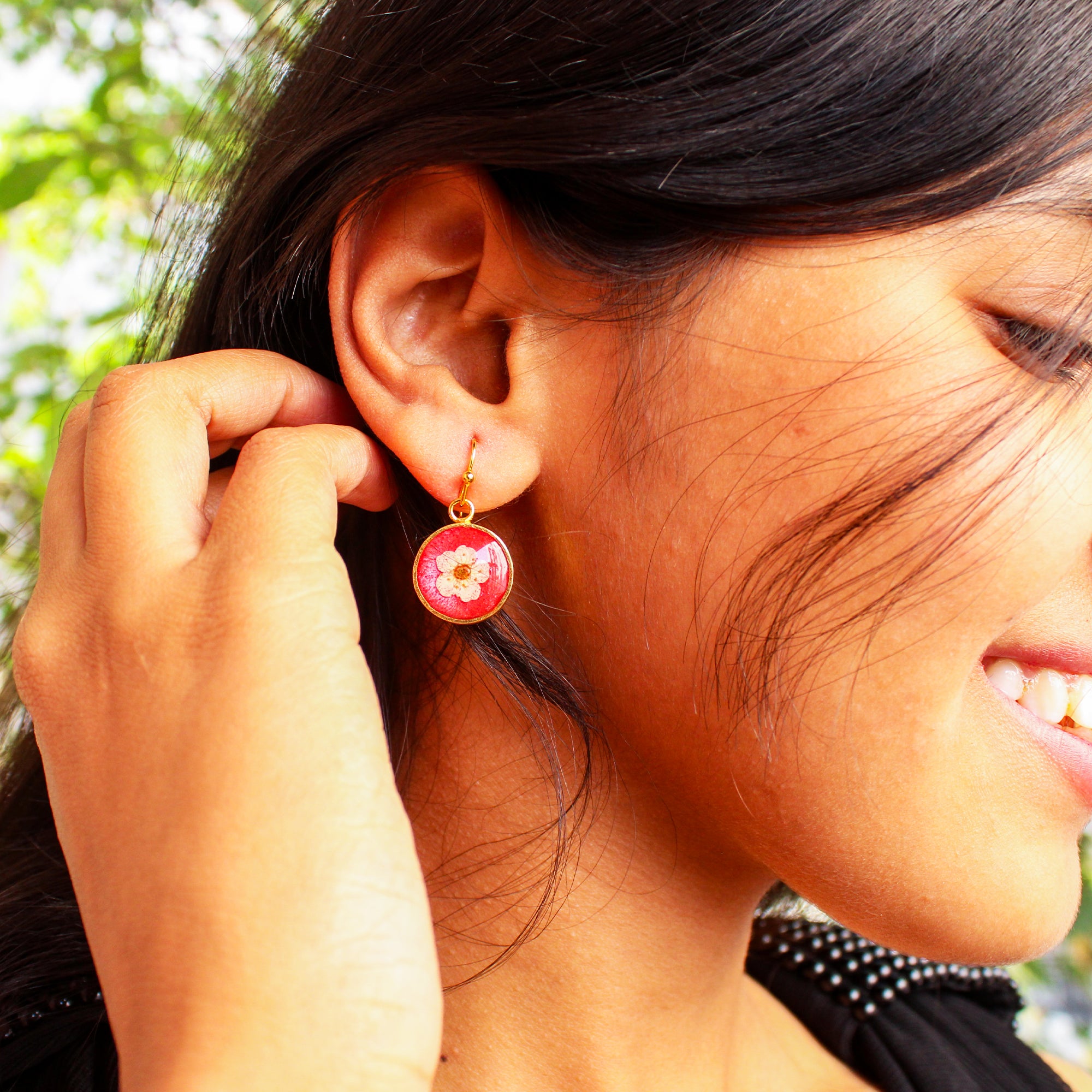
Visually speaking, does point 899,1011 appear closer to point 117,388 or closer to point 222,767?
point 222,767

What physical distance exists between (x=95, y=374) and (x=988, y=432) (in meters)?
1.60

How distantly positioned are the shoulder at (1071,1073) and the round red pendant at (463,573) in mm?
1310

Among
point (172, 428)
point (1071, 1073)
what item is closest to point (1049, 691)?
point (172, 428)

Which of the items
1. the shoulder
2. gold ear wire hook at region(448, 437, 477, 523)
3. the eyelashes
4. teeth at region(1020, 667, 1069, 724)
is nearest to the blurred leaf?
gold ear wire hook at region(448, 437, 477, 523)

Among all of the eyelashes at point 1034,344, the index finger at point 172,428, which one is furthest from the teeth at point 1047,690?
the index finger at point 172,428

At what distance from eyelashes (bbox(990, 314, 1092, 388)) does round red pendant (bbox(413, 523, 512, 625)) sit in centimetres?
48

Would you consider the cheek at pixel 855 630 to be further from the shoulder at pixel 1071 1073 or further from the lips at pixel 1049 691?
the shoulder at pixel 1071 1073

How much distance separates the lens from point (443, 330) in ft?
3.51

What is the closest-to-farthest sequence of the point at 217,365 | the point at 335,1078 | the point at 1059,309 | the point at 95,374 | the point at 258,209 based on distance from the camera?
the point at 335,1078 → the point at 1059,309 → the point at 217,365 → the point at 258,209 → the point at 95,374

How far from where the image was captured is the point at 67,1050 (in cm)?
121

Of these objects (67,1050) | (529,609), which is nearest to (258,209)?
(529,609)

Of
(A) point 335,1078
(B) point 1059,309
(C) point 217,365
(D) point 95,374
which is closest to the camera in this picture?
(A) point 335,1078

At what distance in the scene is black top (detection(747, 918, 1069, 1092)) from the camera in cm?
151

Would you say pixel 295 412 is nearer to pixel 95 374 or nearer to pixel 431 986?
pixel 431 986
